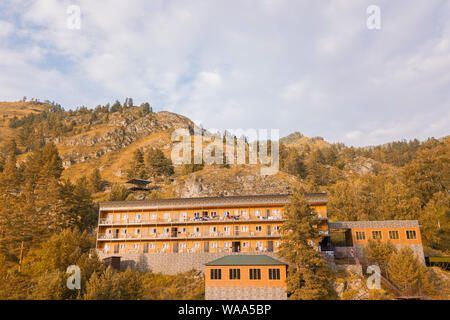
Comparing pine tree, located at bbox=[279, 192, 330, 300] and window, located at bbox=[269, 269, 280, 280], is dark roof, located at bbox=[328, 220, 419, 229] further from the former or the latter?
window, located at bbox=[269, 269, 280, 280]

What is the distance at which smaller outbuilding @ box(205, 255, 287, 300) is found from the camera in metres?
43.0

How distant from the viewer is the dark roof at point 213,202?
2195 inches

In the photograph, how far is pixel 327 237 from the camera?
172 ft

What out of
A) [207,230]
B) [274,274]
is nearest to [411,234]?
[274,274]

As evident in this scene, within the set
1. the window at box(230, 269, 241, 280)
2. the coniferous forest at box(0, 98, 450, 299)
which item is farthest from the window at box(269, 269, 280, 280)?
the window at box(230, 269, 241, 280)

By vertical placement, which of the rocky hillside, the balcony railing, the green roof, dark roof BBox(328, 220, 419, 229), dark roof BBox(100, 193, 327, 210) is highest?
the rocky hillside

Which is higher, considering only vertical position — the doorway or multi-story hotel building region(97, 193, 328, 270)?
multi-story hotel building region(97, 193, 328, 270)

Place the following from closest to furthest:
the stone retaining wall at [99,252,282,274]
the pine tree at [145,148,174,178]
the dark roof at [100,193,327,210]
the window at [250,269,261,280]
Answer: the window at [250,269,261,280]
the stone retaining wall at [99,252,282,274]
the dark roof at [100,193,327,210]
the pine tree at [145,148,174,178]

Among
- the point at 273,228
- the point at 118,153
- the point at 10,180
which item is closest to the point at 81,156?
the point at 118,153

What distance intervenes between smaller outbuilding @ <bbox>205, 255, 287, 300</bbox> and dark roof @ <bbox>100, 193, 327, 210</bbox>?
13.8 metres

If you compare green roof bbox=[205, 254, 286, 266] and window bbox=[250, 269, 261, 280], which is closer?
window bbox=[250, 269, 261, 280]

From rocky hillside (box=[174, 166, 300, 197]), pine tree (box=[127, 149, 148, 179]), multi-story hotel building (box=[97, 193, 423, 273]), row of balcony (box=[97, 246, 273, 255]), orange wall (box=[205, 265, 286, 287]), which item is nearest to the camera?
orange wall (box=[205, 265, 286, 287])

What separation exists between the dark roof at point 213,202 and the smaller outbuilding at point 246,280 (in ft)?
45.4
